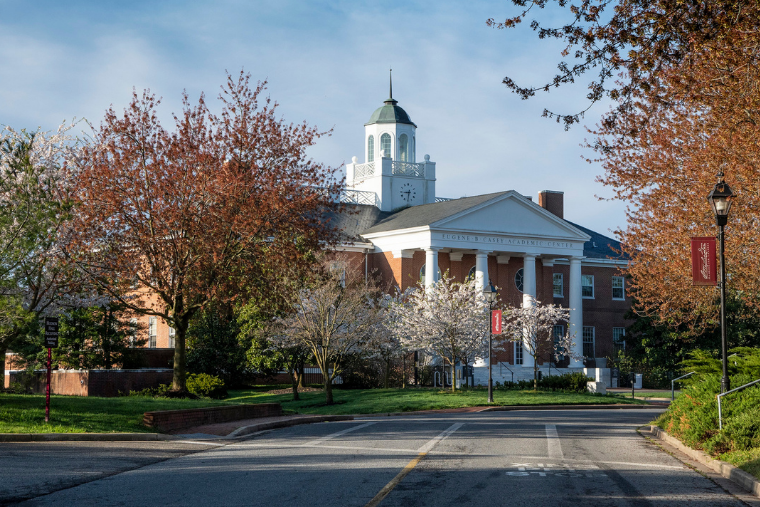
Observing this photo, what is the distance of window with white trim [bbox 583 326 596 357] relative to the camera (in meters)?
57.0

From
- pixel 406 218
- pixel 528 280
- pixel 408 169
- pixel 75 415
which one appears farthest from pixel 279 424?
pixel 408 169

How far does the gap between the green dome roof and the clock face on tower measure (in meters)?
4.84

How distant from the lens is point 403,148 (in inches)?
2398

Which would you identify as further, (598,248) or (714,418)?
(598,248)

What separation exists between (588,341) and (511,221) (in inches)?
493

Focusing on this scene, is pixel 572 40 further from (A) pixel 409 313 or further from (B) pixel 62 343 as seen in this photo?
(B) pixel 62 343

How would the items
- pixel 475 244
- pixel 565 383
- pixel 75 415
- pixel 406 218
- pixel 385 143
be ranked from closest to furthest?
pixel 75 415
pixel 565 383
pixel 475 244
pixel 406 218
pixel 385 143

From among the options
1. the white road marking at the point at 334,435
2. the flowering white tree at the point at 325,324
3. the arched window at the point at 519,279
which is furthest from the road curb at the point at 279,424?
the arched window at the point at 519,279

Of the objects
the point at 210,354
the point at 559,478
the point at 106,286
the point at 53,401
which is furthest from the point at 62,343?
the point at 559,478

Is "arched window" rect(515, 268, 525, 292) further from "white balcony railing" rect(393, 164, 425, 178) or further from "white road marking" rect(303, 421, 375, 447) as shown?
"white road marking" rect(303, 421, 375, 447)

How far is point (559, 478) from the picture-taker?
1118 cm

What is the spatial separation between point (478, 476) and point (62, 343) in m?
29.1

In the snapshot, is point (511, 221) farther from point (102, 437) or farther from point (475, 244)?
point (102, 437)

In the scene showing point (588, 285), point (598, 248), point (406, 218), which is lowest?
point (588, 285)
